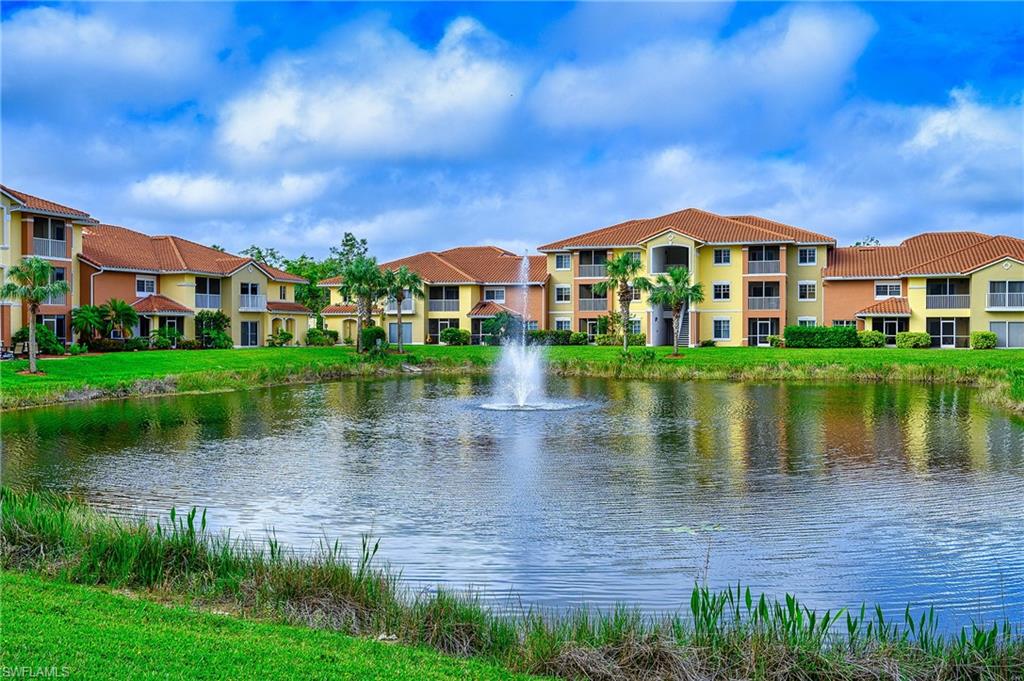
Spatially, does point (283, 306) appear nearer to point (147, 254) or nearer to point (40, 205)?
point (147, 254)

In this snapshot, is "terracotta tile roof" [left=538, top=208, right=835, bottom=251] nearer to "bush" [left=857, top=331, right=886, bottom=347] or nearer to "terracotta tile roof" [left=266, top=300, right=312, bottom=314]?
"bush" [left=857, top=331, right=886, bottom=347]

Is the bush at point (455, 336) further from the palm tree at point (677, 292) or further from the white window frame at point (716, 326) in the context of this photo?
the white window frame at point (716, 326)

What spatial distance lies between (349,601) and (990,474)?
50.5 ft

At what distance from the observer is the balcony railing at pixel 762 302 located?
210ft

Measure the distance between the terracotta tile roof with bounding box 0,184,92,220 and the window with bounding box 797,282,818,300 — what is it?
48009mm

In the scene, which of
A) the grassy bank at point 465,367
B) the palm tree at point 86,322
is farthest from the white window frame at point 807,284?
the palm tree at point 86,322

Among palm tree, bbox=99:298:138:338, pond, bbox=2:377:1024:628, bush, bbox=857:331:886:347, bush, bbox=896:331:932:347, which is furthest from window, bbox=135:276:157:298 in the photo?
bush, bbox=896:331:932:347

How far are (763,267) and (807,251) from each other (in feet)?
14.2

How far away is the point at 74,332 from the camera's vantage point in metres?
51.0

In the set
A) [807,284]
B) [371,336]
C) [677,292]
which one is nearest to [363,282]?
[371,336]

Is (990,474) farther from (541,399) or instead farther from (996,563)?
(541,399)

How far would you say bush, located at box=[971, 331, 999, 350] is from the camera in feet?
183

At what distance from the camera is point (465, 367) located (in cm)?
5450

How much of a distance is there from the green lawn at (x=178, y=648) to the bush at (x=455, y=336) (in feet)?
190
